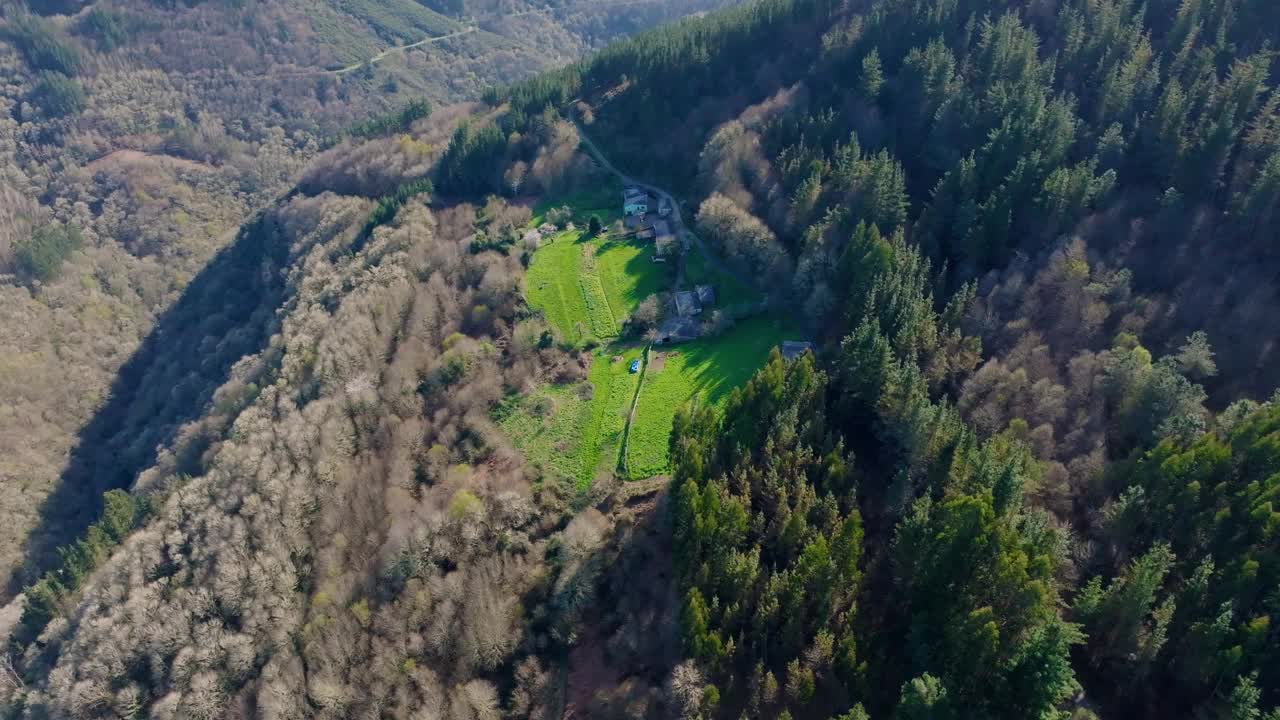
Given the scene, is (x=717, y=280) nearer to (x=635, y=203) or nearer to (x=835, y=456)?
(x=635, y=203)

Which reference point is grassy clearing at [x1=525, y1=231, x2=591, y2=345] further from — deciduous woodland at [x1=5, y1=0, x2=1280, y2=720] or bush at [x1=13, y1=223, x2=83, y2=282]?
bush at [x1=13, y1=223, x2=83, y2=282]

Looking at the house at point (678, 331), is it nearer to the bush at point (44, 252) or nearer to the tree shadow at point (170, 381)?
the tree shadow at point (170, 381)

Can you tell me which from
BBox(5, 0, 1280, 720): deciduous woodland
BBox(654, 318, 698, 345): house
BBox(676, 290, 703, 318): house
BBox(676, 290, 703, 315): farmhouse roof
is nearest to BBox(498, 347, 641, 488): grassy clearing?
BBox(5, 0, 1280, 720): deciduous woodland

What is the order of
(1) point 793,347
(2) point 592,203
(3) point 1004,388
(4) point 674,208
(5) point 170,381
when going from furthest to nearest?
1. (5) point 170,381
2. (2) point 592,203
3. (4) point 674,208
4. (1) point 793,347
5. (3) point 1004,388

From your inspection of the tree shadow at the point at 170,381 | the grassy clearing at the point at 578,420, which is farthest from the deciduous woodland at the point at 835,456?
the tree shadow at the point at 170,381

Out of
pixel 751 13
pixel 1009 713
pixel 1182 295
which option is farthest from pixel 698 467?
pixel 751 13

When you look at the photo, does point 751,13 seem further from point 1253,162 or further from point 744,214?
point 1253,162

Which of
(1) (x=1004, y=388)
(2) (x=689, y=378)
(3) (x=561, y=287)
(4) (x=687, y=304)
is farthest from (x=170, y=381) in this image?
(1) (x=1004, y=388)
